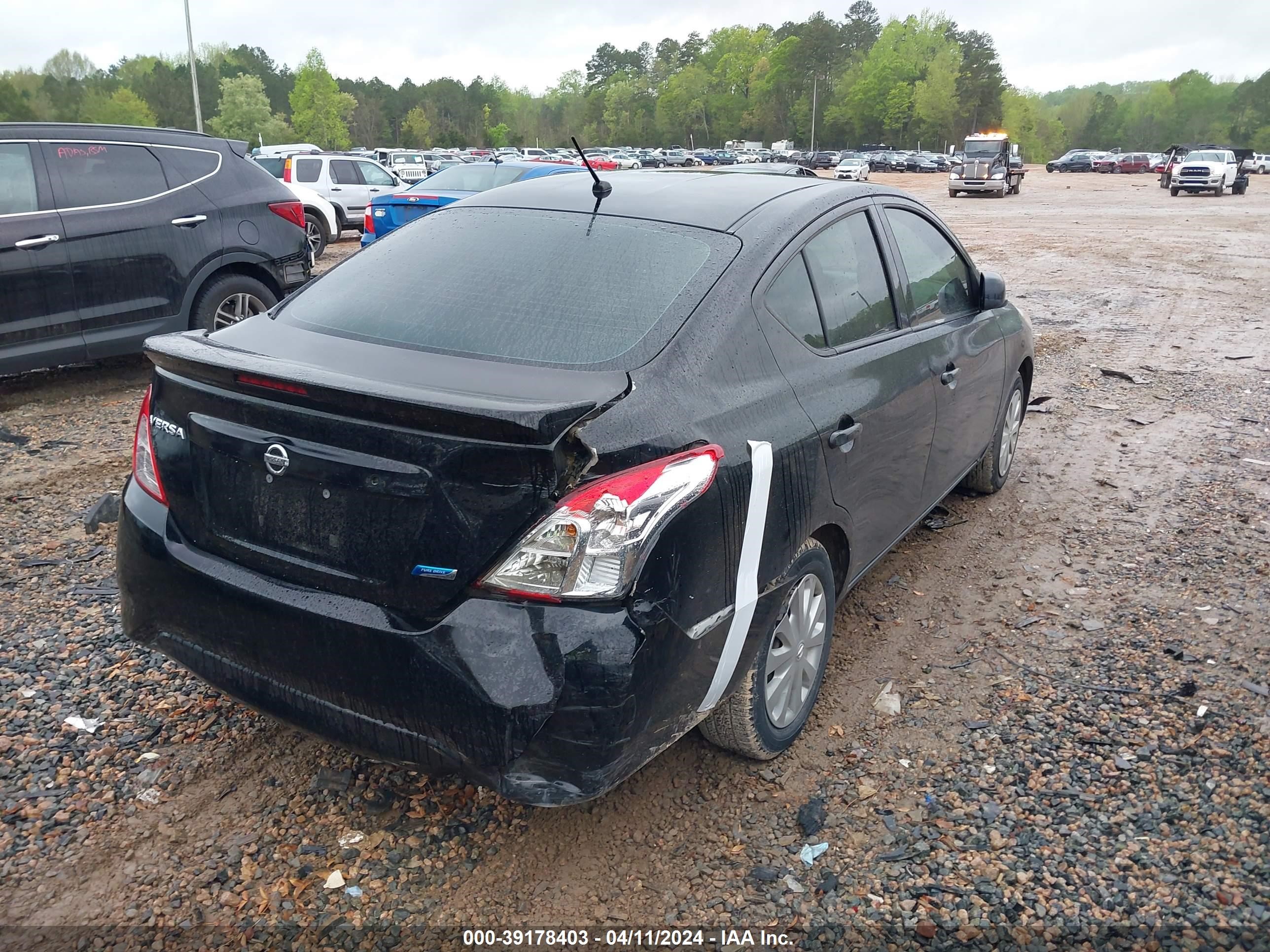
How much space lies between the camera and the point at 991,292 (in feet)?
15.0

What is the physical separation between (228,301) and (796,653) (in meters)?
6.07

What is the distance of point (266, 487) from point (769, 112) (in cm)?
13133

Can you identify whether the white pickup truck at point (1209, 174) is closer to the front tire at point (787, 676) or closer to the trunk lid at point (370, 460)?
the front tire at point (787, 676)

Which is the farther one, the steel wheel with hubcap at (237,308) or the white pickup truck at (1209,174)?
the white pickup truck at (1209,174)

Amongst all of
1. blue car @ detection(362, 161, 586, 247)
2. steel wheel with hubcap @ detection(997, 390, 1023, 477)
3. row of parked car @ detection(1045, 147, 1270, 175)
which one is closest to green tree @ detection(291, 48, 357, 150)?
row of parked car @ detection(1045, 147, 1270, 175)

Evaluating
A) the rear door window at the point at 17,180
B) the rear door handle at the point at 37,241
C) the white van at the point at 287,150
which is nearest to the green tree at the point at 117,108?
the white van at the point at 287,150

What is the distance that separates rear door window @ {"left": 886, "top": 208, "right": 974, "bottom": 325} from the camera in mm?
3945

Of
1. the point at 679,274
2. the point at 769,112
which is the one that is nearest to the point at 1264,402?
the point at 679,274

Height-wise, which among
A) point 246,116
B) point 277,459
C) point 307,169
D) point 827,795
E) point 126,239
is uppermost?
point 246,116

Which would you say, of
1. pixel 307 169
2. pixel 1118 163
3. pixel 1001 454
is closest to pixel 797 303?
pixel 1001 454

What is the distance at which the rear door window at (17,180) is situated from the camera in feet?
21.2

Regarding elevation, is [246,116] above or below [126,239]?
above

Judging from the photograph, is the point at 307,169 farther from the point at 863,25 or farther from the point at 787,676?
the point at 863,25

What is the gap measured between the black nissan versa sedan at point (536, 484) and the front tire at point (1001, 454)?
2032mm
